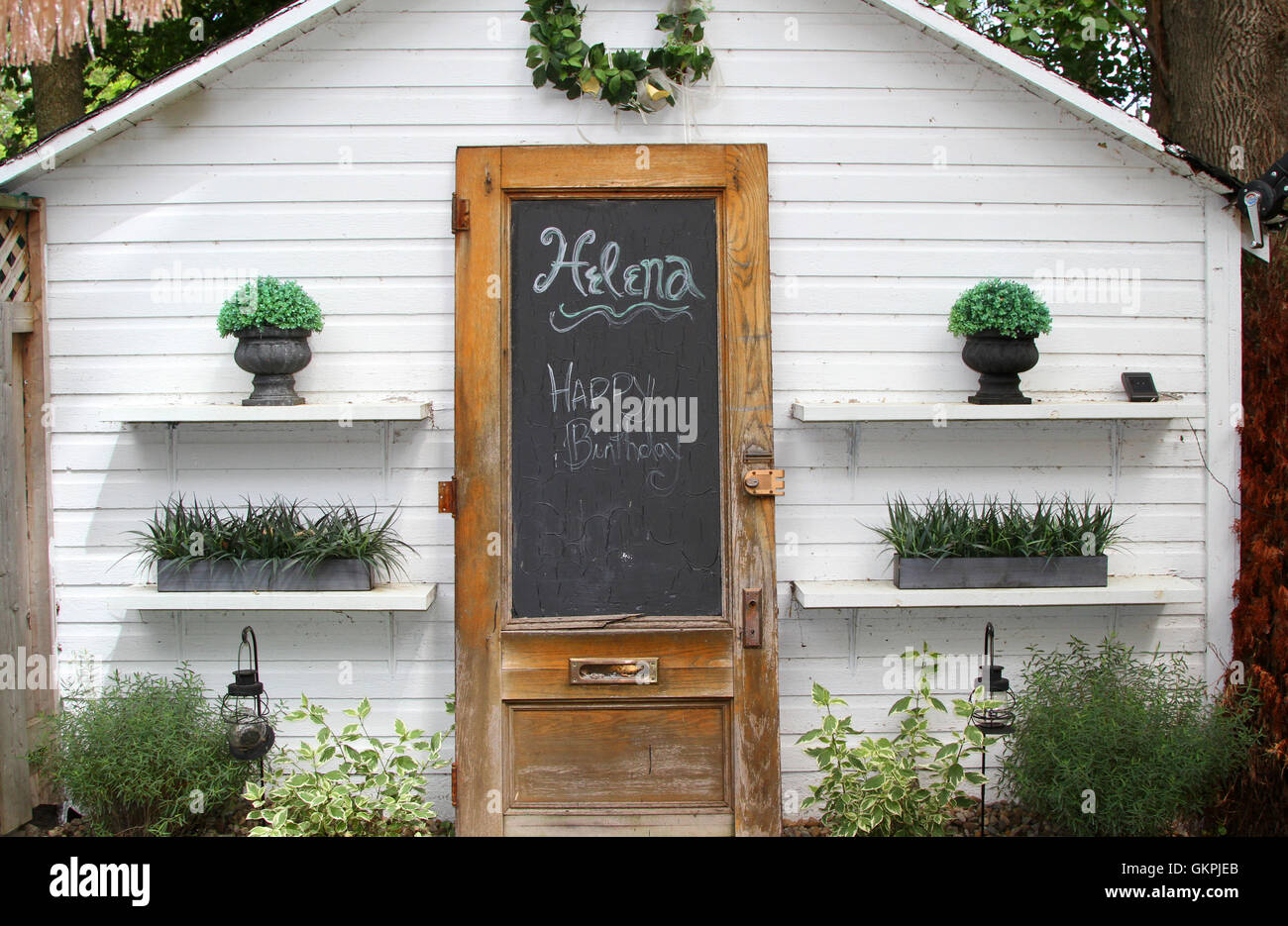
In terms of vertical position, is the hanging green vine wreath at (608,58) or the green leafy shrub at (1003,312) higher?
the hanging green vine wreath at (608,58)

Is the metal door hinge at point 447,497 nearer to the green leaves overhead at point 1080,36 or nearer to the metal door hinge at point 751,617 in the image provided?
the metal door hinge at point 751,617

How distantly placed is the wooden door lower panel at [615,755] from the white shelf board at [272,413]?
46.1 inches

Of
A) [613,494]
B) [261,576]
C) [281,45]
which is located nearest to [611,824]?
[613,494]

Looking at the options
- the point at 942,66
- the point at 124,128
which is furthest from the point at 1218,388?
the point at 124,128

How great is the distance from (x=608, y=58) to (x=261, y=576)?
235 cm

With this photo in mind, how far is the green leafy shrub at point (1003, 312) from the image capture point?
3762 mm

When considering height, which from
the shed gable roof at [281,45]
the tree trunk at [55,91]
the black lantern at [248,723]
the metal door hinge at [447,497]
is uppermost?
the tree trunk at [55,91]

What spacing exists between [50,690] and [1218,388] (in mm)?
4768

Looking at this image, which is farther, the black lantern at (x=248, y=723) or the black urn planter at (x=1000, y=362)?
the black urn planter at (x=1000, y=362)

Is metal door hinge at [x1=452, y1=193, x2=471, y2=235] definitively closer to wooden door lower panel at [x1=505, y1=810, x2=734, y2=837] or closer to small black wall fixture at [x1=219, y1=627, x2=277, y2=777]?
small black wall fixture at [x1=219, y1=627, x2=277, y2=777]

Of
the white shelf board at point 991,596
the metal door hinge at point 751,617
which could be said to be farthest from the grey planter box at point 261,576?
the white shelf board at point 991,596

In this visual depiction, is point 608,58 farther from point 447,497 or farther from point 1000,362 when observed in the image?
point 1000,362

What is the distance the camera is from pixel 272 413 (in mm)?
3756

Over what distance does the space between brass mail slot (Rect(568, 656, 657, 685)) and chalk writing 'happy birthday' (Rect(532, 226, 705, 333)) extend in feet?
4.12
